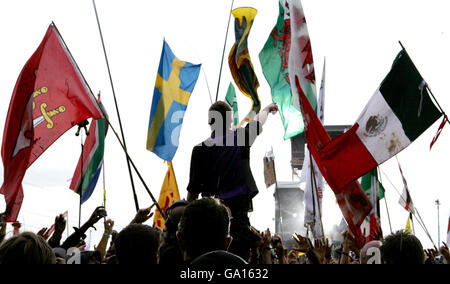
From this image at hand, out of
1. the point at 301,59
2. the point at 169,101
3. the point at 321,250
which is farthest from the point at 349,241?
the point at 169,101

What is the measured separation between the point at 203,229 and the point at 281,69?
17.0ft

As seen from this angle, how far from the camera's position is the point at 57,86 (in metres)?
5.72

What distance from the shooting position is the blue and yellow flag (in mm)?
6754

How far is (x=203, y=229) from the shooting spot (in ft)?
7.47

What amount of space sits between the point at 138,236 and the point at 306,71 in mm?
4078

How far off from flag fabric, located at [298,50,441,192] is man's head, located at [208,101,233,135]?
213cm

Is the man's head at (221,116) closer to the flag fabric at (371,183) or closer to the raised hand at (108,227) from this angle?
the raised hand at (108,227)

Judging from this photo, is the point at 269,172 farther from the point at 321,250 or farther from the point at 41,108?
the point at 321,250

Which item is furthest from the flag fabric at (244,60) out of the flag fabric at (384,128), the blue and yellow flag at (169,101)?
the flag fabric at (384,128)

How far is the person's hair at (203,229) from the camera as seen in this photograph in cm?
226
